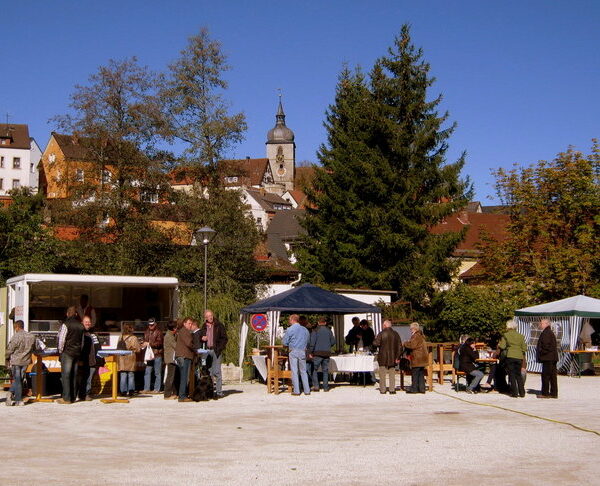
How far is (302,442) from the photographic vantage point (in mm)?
11117

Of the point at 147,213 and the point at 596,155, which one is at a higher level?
the point at 596,155

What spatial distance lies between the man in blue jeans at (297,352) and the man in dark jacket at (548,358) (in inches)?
181

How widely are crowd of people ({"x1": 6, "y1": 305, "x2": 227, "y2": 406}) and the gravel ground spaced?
483 mm

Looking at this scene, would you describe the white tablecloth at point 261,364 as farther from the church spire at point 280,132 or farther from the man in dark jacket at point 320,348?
the church spire at point 280,132

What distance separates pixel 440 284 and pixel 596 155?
29.4 ft

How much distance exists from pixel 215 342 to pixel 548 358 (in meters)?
6.42

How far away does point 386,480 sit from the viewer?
8.52m

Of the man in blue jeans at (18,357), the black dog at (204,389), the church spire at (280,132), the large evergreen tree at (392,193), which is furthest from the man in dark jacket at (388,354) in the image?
the church spire at (280,132)

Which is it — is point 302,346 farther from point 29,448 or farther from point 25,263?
point 25,263

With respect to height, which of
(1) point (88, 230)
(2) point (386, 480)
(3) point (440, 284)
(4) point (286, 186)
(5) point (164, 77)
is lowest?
(2) point (386, 480)

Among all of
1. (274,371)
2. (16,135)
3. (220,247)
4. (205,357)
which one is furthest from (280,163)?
(205,357)

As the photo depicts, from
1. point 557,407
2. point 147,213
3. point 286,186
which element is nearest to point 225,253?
point 147,213

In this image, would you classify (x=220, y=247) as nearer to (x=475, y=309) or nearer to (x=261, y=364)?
(x=475, y=309)

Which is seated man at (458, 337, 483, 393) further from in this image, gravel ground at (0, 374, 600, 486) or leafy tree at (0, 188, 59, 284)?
leafy tree at (0, 188, 59, 284)
